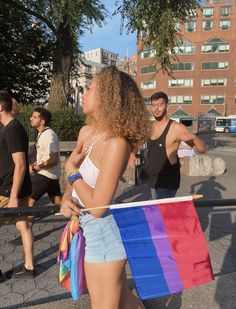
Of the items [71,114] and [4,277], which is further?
[71,114]

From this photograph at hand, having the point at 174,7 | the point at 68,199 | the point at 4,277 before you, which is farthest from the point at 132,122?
the point at 174,7

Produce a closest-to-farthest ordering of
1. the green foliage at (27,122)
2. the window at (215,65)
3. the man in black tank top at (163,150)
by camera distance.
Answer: the man in black tank top at (163,150) < the green foliage at (27,122) < the window at (215,65)

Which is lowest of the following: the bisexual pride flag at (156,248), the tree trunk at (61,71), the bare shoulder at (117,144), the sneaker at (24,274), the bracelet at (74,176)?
the sneaker at (24,274)

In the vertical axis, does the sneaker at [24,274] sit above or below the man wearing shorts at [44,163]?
below

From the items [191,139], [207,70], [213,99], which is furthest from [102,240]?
[213,99]

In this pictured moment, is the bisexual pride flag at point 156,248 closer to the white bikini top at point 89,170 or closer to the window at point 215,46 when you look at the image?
the white bikini top at point 89,170

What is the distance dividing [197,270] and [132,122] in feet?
3.17

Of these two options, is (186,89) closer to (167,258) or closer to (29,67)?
(29,67)

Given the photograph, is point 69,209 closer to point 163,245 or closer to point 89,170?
A: point 89,170

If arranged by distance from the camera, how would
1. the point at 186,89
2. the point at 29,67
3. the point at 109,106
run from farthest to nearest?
the point at 186,89, the point at 29,67, the point at 109,106

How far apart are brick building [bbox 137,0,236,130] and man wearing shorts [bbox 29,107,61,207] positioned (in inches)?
3042

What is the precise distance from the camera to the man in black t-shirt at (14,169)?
3.42 meters

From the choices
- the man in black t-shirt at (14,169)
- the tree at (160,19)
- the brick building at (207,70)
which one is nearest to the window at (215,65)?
the brick building at (207,70)

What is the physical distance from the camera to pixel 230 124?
69688mm
